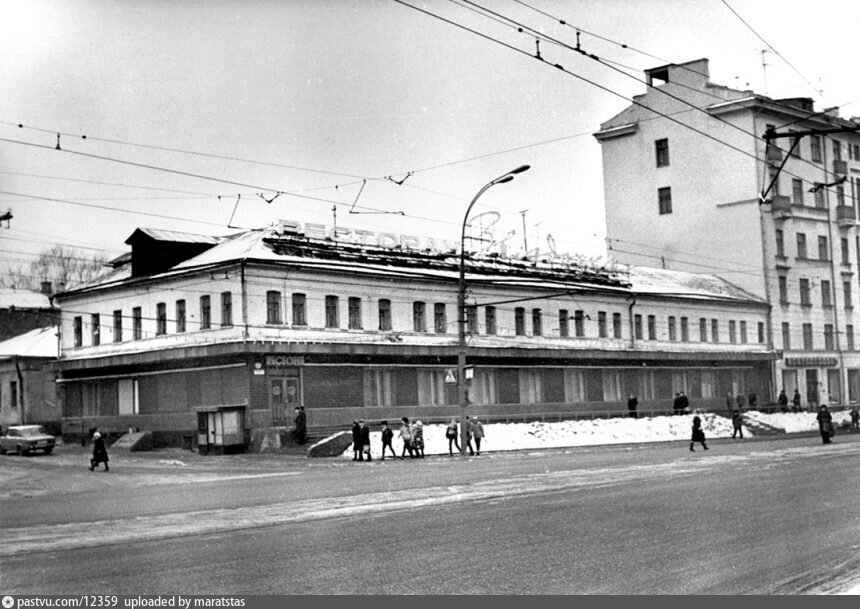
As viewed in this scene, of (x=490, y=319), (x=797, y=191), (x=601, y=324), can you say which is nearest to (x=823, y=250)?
(x=797, y=191)

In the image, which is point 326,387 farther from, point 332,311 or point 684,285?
point 684,285

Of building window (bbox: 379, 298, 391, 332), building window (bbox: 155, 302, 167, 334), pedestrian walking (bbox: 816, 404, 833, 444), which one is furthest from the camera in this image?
building window (bbox: 379, 298, 391, 332)

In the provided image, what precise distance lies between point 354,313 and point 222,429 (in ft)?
30.7

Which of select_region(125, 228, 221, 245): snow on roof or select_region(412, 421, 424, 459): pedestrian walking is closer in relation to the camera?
select_region(412, 421, 424, 459): pedestrian walking

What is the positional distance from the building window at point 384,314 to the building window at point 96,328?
14466 mm

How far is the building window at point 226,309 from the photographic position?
45500mm

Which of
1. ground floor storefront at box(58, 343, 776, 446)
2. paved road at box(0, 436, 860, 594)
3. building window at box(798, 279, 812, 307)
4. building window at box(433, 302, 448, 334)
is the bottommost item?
paved road at box(0, 436, 860, 594)

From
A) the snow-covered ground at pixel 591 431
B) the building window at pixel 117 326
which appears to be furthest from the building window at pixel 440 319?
the building window at pixel 117 326

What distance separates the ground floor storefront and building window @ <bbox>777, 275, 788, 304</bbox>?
1531 centimetres

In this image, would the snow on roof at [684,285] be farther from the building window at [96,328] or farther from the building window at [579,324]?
the building window at [96,328]

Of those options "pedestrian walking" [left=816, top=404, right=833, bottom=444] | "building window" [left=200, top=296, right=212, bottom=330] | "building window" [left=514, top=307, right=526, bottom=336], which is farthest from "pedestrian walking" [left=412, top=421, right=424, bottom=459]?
"building window" [left=514, top=307, right=526, bottom=336]

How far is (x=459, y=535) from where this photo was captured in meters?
14.0

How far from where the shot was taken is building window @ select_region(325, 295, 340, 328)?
47812 millimetres

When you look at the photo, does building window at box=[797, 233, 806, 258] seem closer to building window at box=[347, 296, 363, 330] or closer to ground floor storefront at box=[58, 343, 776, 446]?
ground floor storefront at box=[58, 343, 776, 446]
